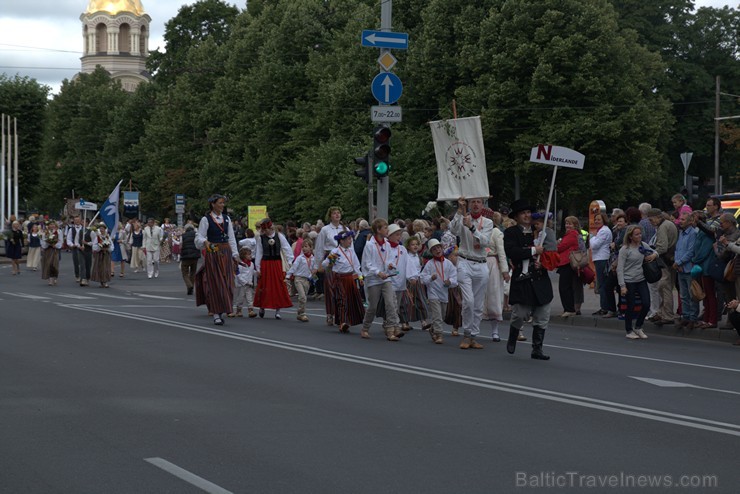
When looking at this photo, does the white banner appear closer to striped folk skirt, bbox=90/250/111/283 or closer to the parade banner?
striped folk skirt, bbox=90/250/111/283

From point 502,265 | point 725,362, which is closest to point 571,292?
point 502,265

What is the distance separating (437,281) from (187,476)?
911cm

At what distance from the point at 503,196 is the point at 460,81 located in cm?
564

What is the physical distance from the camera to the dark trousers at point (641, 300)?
55.7 feet

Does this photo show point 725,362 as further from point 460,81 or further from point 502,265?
point 460,81

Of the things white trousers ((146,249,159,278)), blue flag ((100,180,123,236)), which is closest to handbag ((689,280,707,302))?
blue flag ((100,180,123,236))

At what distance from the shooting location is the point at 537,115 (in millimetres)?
41812

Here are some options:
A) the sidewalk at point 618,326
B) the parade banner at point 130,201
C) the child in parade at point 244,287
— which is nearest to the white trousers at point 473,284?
the sidewalk at point 618,326

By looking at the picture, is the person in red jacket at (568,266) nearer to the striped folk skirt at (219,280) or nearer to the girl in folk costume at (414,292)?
the girl in folk costume at (414,292)

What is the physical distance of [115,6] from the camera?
148 metres

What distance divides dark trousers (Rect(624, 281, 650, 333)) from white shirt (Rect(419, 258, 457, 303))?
2.97m

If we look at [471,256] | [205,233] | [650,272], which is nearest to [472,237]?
[471,256]

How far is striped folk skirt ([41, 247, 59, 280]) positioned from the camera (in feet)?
108

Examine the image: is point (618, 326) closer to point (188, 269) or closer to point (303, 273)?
point (303, 273)
